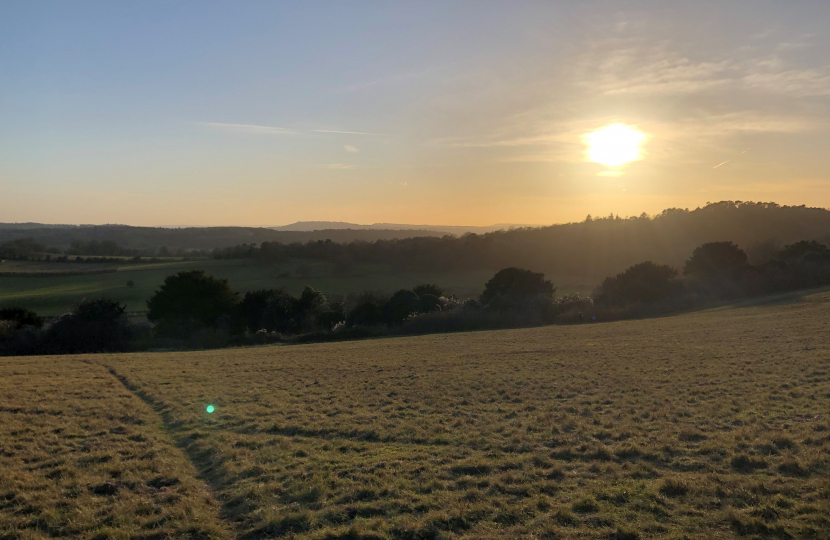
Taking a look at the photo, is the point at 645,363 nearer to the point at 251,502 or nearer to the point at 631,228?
the point at 251,502

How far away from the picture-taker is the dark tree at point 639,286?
177 feet

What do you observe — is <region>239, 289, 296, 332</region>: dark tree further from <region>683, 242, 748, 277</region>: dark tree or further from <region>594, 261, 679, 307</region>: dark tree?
<region>683, 242, 748, 277</region>: dark tree

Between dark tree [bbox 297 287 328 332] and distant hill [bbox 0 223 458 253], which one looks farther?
distant hill [bbox 0 223 458 253]

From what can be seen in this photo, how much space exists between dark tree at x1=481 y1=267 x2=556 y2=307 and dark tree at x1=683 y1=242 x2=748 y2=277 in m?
17.4

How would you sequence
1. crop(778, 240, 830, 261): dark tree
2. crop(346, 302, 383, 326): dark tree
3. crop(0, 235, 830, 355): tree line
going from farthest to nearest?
crop(778, 240, 830, 261): dark tree
crop(346, 302, 383, 326): dark tree
crop(0, 235, 830, 355): tree line

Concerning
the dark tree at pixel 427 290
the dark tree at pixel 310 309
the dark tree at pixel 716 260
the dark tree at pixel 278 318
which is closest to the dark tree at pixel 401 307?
the dark tree at pixel 427 290

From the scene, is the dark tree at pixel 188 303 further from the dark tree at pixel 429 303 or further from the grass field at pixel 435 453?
the grass field at pixel 435 453

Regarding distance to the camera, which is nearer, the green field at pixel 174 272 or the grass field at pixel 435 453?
the grass field at pixel 435 453

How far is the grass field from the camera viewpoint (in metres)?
6.59

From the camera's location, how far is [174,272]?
76.4 meters

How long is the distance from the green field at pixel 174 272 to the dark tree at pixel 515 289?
977 centimetres

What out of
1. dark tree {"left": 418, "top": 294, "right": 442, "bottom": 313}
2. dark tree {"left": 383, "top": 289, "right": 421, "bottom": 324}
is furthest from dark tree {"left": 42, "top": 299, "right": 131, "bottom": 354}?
dark tree {"left": 418, "top": 294, "right": 442, "bottom": 313}

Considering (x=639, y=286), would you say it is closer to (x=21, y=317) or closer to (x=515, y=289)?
(x=515, y=289)

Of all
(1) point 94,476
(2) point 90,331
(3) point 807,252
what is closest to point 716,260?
(3) point 807,252
